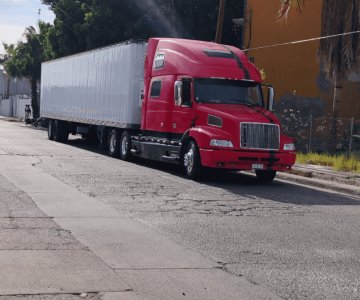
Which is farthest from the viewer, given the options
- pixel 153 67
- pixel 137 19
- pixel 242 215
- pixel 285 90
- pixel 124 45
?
pixel 137 19

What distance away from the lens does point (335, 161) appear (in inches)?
788

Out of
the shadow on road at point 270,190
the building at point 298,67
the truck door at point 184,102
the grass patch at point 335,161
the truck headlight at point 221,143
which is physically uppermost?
the building at point 298,67

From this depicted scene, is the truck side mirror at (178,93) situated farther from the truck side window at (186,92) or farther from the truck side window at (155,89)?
the truck side window at (155,89)

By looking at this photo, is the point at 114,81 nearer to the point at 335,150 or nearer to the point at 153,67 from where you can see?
the point at 153,67

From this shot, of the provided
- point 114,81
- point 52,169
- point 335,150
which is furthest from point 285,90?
point 52,169

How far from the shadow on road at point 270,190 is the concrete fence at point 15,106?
155 feet

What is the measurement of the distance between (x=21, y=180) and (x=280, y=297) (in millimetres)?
8758

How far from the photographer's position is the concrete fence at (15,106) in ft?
210

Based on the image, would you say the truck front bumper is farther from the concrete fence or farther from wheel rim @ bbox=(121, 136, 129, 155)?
the concrete fence

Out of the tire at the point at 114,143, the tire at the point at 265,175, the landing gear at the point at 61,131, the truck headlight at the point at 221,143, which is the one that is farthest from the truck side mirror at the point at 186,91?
the landing gear at the point at 61,131

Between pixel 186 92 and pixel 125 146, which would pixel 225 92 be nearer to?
pixel 186 92

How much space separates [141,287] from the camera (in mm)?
6250

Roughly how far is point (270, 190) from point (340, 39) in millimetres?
8442

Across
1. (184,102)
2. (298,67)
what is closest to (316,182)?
(184,102)
